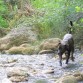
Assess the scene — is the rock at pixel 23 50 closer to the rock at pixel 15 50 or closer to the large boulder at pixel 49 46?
the rock at pixel 15 50

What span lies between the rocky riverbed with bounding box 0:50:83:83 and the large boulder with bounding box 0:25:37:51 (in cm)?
246

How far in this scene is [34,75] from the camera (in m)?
11.2

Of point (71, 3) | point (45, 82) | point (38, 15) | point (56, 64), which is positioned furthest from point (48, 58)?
point (38, 15)

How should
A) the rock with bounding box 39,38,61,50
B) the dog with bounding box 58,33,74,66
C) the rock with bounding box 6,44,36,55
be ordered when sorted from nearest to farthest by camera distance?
the dog with bounding box 58,33,74,66, the rock with bounding box 39,38,61,50, the rock with bounding box 6,44,36,55

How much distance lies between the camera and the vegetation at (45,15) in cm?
1528

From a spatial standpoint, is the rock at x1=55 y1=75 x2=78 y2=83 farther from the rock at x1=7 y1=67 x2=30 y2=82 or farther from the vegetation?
the vegetation

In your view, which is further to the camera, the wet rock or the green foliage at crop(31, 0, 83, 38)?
the wet rock

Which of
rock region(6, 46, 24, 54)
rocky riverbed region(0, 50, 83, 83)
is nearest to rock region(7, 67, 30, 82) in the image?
rocky riverbed region(0, 50, 83, 83)

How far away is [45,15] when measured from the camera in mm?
17938

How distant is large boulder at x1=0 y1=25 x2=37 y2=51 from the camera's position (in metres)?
18.5

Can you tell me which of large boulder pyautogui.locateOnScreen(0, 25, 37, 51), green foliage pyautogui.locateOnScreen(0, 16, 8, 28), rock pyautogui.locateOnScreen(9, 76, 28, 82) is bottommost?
rock pyautogui.locateOnScreen(9, 76, 28, 82)

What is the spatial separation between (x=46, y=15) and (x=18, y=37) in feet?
7.99

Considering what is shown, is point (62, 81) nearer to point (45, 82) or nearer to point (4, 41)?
point (45, 82)

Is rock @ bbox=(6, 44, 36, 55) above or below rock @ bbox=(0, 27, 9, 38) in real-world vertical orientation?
below
